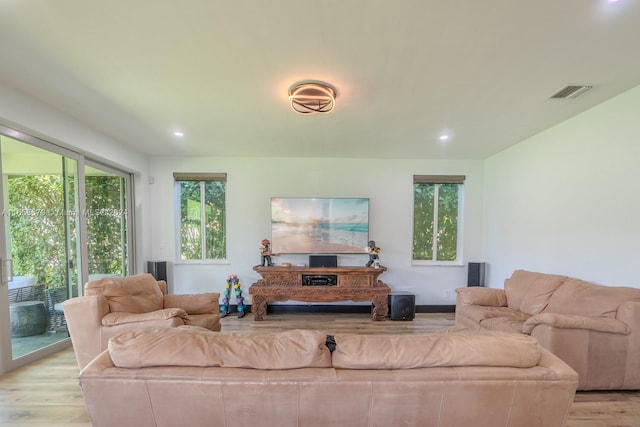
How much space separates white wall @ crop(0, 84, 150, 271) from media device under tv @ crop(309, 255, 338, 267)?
2.73 m

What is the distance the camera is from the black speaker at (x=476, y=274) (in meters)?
4.33

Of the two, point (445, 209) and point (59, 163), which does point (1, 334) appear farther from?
point (445, 209)

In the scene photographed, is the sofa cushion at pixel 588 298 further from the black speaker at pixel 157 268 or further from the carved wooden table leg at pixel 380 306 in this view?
the black speaker at pixel 157 268

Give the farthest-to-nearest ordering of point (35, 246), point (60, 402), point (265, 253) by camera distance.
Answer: point (265, 253) → point (35, 246) → point (60, 402)

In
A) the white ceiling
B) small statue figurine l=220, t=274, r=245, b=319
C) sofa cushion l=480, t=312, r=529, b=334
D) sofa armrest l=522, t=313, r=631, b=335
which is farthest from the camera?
small statue figurine l=220, t=274, r=245, b=319

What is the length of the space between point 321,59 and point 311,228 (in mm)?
2828

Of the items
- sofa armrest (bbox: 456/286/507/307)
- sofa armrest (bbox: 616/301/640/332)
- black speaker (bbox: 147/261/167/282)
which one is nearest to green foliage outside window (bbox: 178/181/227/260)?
black speaker (bbox: 147/261/167/282)

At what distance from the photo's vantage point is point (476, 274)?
434cm

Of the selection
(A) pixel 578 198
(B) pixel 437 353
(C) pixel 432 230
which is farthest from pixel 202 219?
(A) pixel 578 198

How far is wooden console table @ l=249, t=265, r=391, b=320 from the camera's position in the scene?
12.7ft

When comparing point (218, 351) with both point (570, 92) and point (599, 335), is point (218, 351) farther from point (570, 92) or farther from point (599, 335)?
point (570, 92)

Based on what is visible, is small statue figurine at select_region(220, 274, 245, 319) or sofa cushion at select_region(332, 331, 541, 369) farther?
small statue figurine at select_region(220, 274, 245, 319)

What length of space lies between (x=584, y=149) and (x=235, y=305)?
5.00 meters

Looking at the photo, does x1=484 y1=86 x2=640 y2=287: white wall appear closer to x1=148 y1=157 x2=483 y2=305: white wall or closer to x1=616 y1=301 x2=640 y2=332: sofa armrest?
x1=616 y1=301 x2=640 y2=332: sofa armrest
